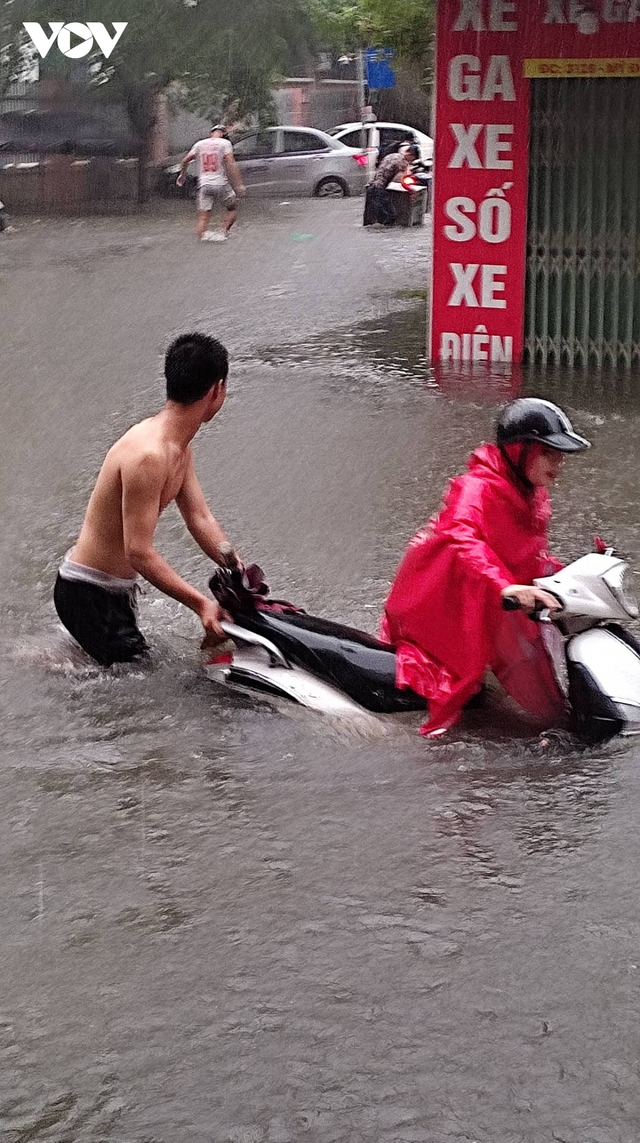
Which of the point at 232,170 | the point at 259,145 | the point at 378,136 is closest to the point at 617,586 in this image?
the point at 232,170

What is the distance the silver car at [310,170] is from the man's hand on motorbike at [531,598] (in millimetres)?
24397

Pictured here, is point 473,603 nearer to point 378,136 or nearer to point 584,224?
point 584,224

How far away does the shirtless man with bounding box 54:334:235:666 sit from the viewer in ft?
16.9

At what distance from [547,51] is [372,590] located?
16.8 feet

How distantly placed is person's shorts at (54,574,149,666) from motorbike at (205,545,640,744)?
0.39 meters

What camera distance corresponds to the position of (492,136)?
34.5 feet

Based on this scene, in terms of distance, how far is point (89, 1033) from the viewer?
3.62 m

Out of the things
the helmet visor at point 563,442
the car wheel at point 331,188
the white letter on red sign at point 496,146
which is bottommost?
the car wheel at point 331,188

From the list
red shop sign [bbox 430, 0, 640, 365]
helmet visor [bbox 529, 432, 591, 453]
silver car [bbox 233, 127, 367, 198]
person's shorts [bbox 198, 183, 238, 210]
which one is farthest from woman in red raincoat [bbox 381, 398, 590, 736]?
silver car [bbox 233, 127, 367, 198]

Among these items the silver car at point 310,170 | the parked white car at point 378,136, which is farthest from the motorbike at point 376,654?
the silver car at point 310,170

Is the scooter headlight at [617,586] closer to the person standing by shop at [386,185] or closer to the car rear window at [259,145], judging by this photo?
the person standing by shop at [386,185]

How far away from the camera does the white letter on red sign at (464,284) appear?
35.8ft

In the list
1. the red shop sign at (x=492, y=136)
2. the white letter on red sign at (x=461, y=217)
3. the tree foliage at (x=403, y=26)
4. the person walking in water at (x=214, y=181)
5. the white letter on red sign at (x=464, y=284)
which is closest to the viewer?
the red shop sign at (x=492, y=136)

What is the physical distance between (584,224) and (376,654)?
6.47 m
